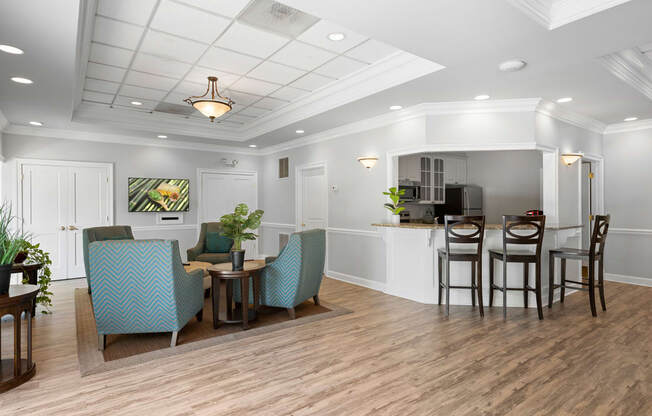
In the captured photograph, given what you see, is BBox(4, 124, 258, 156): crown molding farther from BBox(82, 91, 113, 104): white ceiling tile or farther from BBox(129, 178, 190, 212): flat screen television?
BBox(82, 91, 113, 104): white ceiling tile

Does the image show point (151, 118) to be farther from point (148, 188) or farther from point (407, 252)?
point (407, 252)

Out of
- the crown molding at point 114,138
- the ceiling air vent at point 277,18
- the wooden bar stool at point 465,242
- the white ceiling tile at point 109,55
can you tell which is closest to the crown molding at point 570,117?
the wooden bar stool at point 465,242

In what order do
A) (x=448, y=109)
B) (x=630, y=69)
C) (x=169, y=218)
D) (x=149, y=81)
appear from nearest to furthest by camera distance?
(x=630, y=69), (x=149, y=81), (x=448, y=109), (x=169, y=218)

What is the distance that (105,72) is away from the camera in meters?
4.14

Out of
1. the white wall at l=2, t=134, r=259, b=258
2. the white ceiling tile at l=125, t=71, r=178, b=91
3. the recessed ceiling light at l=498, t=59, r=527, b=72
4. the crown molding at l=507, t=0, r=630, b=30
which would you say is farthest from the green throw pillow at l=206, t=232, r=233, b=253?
the crown molding at l=507, t=0, r=630, b=30

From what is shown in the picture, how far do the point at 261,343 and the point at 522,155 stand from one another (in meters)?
6.49

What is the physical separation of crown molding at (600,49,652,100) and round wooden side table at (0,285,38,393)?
4.94 meters

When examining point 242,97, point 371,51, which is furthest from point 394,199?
point 242,97

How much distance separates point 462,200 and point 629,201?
2569 millimetres

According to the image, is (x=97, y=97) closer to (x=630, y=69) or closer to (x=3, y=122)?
(x=3, y=122)

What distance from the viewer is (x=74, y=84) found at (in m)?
3.77

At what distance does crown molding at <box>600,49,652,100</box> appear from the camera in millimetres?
3453

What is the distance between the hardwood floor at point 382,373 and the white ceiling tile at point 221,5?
8.99 feet

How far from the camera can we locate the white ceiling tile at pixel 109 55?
3.52m
